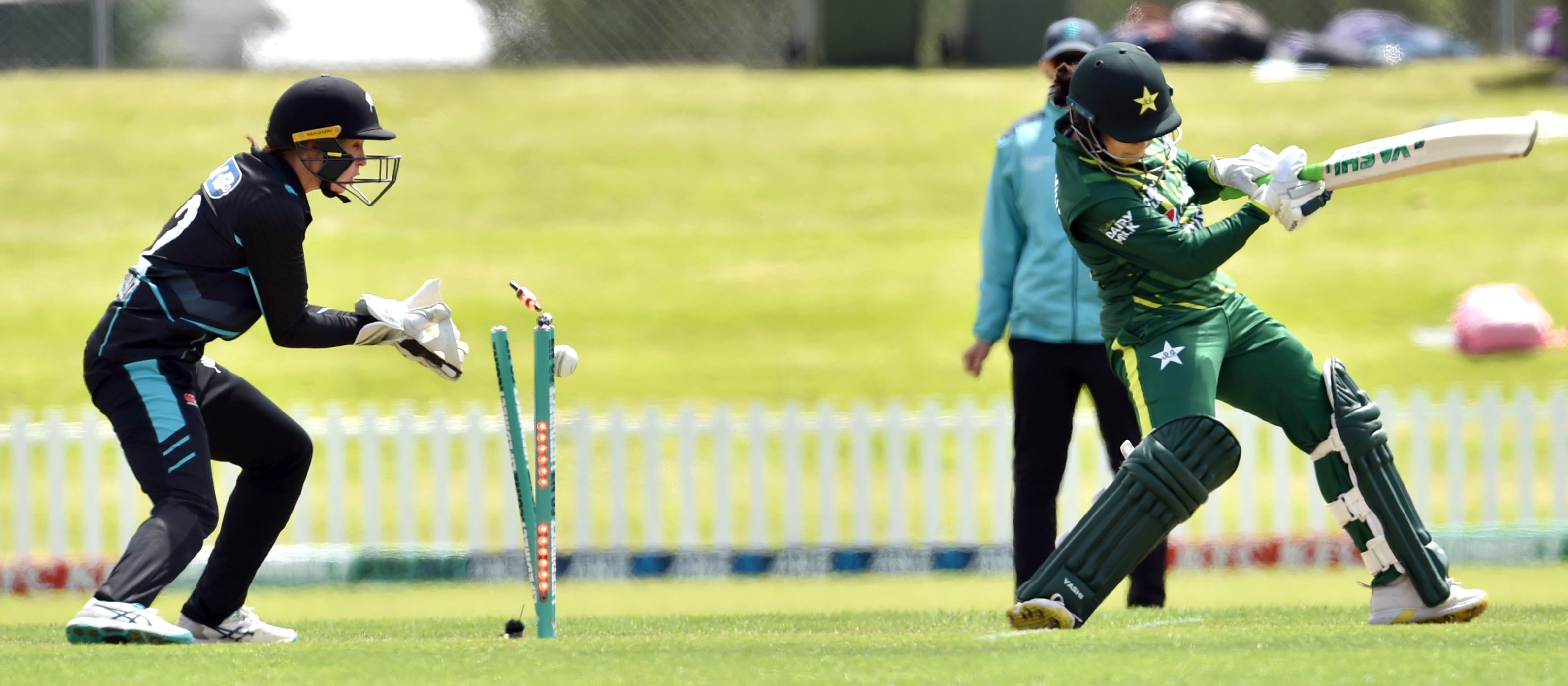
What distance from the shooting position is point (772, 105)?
2147 centimetres

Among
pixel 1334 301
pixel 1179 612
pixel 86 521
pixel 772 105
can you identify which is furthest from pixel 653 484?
pixel 772 105

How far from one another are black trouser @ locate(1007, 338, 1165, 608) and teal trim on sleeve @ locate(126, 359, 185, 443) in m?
2.74

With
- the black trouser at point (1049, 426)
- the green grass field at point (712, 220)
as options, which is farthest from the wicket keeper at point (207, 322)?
the green grass field at point (712, 220)

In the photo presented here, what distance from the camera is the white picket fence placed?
923 centimetres

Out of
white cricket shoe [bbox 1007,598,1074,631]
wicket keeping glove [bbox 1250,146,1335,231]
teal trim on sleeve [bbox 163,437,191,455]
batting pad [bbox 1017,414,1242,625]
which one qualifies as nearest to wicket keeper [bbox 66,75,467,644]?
teal trim on sleeve [bbox 163,437,191,455]

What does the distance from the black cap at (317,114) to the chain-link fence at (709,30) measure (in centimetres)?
1852

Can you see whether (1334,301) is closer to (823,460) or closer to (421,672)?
(823,460)

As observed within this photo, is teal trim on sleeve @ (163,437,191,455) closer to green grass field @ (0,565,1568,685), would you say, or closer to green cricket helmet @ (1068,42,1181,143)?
green grass field @ (0,565,1568,685)

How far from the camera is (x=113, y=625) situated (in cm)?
432

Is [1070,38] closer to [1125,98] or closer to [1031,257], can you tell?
[1031,257]

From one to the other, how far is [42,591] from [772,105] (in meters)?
13.7

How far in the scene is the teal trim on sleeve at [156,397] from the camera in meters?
4.52

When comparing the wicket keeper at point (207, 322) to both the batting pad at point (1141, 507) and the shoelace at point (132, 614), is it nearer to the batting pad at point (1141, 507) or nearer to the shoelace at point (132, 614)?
the shoelace at point (132, 614)

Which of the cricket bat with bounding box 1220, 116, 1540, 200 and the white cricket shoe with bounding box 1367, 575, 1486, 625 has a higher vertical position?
the cricket bat with bounding box 1220, 116, 1540, 200
